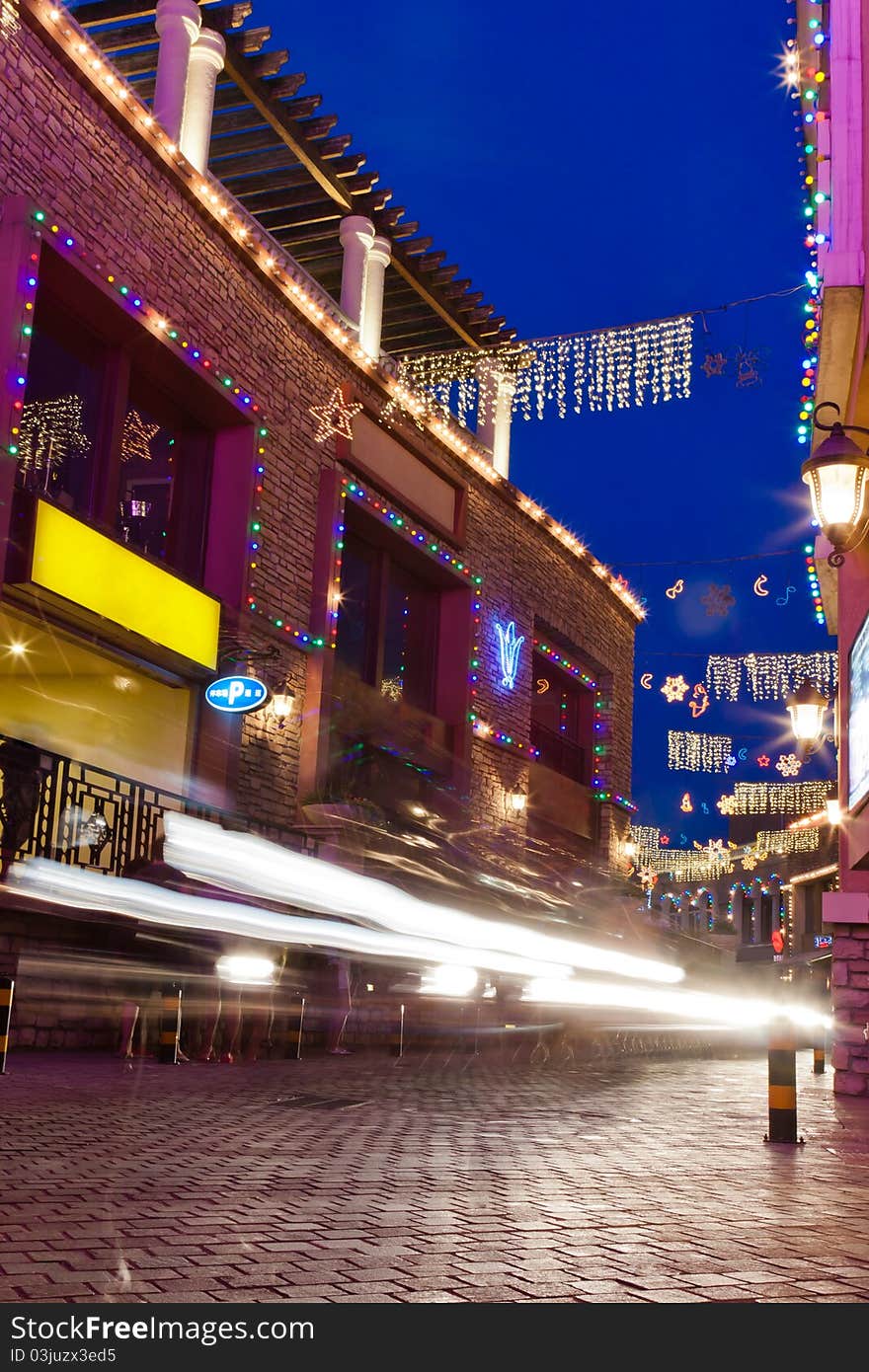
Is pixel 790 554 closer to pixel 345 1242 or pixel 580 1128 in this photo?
pixel 580 1128

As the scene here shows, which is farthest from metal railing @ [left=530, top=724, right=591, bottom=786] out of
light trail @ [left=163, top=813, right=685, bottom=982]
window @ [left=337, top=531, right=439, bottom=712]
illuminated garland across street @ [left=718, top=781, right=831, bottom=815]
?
light trail @ [left=163, top=813, right=685, bottom=982]

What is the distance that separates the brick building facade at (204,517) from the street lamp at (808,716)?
22.2 feet

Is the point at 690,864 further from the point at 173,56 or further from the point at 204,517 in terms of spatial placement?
the point at 173,56

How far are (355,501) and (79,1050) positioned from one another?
9973 millimetres

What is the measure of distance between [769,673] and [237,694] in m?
12.2

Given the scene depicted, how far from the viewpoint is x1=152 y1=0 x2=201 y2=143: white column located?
16.9m

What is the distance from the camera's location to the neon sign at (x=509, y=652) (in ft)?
85.3

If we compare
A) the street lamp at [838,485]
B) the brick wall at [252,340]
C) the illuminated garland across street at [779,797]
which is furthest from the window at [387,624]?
the street lamp at [838,485]

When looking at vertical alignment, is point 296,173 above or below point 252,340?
above

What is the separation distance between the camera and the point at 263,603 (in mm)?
18062

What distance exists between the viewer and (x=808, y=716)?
16.8 m

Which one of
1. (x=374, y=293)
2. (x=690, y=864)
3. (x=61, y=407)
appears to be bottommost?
(x=690, y=864)

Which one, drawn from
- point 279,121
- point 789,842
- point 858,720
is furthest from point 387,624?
point 789,842

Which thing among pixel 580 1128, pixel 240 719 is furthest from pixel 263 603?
pixel 580 1128
